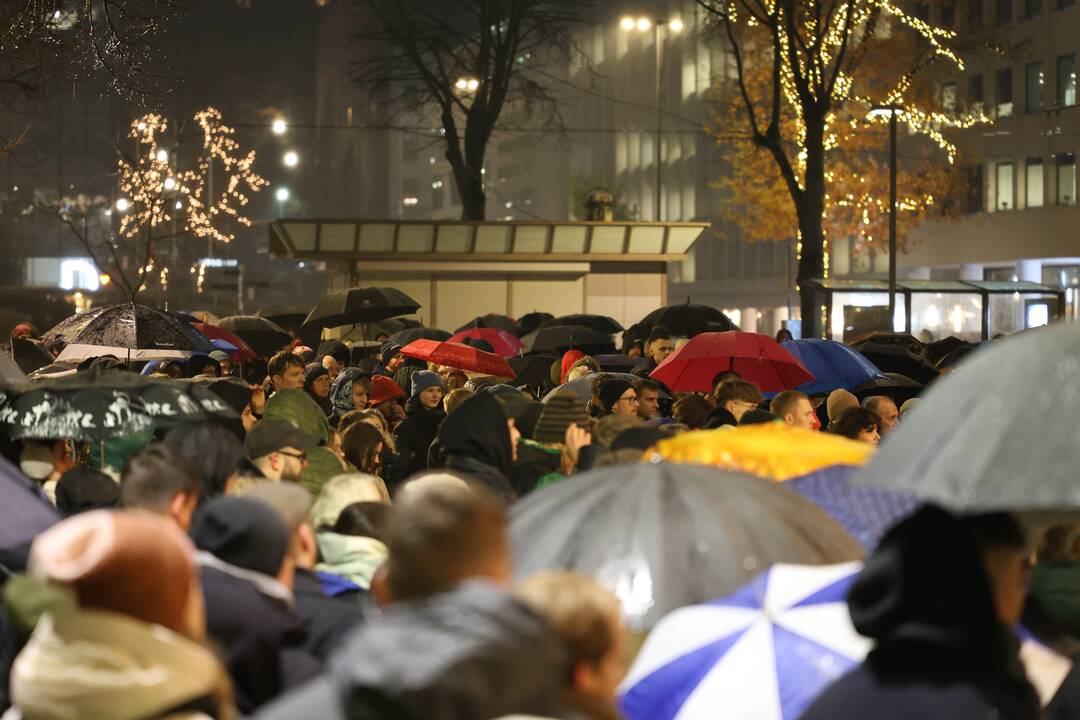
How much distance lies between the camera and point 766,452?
7.27 metres

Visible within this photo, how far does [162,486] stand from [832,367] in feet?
36.1

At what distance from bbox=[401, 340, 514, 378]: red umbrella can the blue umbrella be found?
35.8 ft

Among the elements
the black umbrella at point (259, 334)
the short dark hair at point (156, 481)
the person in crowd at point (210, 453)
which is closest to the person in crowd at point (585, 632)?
the short dark hair at point (156, 481)

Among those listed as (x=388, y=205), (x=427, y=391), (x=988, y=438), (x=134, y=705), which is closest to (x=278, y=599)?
(x=134, y=705)

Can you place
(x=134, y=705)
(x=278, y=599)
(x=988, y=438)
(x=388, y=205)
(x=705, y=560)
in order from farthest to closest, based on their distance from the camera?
1. (x=388, y=205)
2. (x=705, y=560)
3. (x=278, y=599)
4. (x=988, y=438)
5. (x=134, y=705)

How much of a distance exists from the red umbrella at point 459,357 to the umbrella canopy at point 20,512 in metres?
10.7

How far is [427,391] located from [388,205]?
144 metres

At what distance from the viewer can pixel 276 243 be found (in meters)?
48.8

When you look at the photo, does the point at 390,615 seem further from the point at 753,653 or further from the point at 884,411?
the point at 884,411

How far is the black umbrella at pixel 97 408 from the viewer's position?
9344mm

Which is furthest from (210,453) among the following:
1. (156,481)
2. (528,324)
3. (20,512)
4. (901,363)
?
(528,324)

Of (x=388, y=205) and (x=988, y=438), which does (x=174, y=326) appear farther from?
(x=388, y=205)

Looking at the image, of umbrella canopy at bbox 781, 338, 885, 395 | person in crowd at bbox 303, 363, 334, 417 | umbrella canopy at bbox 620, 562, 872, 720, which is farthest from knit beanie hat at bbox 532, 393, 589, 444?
person in crowd at bbox 303, 363, 334, 417

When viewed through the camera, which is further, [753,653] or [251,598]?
[753,653]
